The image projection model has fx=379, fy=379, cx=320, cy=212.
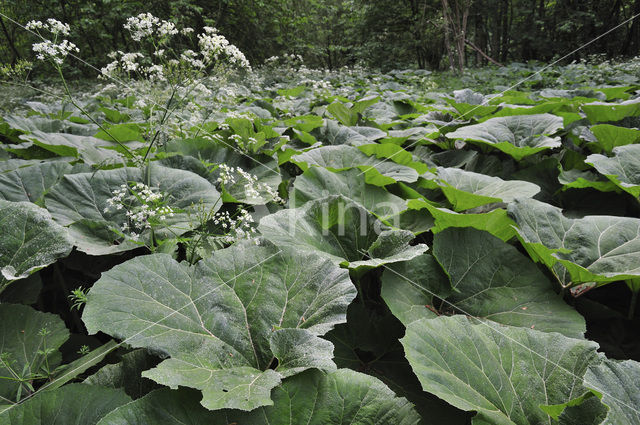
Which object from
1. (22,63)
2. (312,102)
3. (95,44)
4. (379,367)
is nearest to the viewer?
(379,367)

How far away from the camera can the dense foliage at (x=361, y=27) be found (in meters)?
12.3

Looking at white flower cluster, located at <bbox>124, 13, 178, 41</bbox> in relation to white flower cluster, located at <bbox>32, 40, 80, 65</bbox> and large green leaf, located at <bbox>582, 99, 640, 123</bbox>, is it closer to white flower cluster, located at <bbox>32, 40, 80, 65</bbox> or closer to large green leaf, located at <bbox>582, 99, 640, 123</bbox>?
white flower cluster, located at <bbox>32, 40, 80, 65</bbox>

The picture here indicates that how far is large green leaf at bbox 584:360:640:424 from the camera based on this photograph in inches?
26.4

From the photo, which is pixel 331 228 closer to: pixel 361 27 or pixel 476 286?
pixel 476 286

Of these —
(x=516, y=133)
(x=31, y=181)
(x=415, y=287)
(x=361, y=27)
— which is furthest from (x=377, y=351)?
(x=361, y=27)

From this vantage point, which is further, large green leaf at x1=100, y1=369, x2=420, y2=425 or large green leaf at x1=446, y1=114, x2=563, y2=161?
large green leaf at x1=446, y1=114, x2=563, y2=161

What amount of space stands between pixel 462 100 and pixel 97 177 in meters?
2.51

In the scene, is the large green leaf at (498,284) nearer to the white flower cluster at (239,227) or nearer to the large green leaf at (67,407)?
the white flower cluster at (239,227)

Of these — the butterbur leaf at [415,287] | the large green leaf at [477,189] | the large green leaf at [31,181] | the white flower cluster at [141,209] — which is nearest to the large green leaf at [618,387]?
the butterbur leaf at [415,287]

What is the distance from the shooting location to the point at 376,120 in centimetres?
307

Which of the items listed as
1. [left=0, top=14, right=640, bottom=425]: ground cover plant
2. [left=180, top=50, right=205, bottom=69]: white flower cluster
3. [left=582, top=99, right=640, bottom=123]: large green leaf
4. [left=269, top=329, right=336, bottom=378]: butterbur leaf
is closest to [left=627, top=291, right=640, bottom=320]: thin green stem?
[left=0, top=14, right=640, bottom=425]: ground cover plant

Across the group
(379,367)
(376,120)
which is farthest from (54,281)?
(376,120)

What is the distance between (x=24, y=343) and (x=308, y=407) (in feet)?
2.56

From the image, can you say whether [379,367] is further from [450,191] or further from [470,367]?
[450,191]
